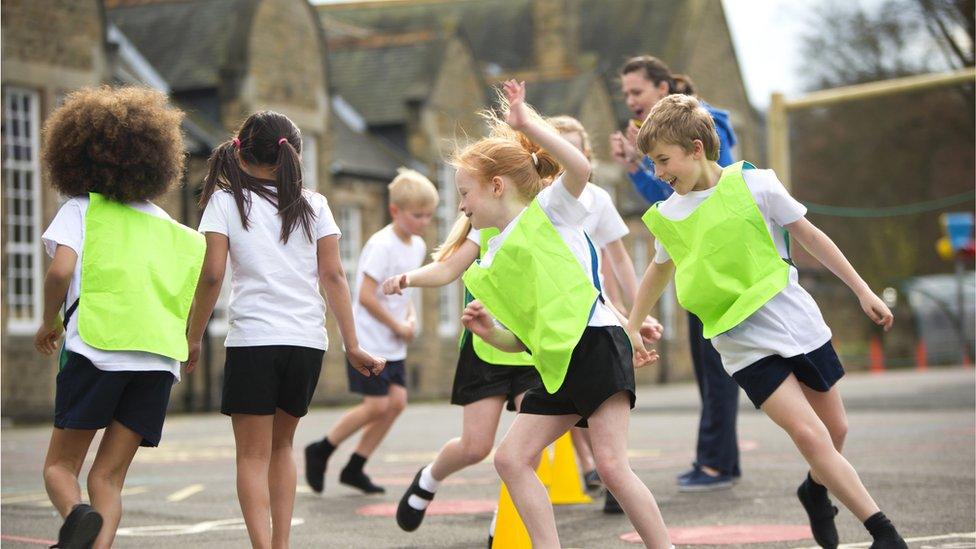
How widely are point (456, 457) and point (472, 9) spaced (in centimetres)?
4538

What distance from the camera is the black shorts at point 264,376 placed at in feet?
18.2

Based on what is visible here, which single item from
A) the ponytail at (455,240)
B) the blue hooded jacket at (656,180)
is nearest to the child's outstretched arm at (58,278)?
the ponytail at (455,240)

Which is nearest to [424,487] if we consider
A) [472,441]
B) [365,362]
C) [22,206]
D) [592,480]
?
[472,441]

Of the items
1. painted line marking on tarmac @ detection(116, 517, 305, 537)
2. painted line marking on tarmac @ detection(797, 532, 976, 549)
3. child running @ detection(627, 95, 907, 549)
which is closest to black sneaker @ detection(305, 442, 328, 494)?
painted line marking on tarmac @ detection(116, 517, 305, 537)

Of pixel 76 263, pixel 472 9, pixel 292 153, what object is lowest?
pixel 472 9

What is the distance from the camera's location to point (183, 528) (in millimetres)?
7648

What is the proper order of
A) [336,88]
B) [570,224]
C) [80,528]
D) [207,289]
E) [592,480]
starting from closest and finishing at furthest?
[80,528]
[570,224]
[207,289]
[592,480]
[336,88]

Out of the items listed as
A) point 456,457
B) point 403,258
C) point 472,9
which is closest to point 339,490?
point 403,258

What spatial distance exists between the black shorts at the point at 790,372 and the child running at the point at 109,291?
2.17 m

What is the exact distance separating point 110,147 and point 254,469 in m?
1.36

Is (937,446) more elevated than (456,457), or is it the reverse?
(456,457)

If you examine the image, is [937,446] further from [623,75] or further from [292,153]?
[292,153]

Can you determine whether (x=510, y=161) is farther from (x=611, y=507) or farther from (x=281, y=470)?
(x=611, y=507)

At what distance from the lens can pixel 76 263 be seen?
5.39m
